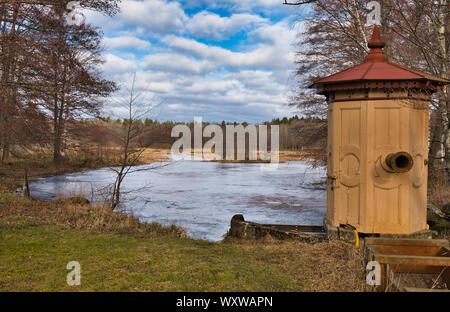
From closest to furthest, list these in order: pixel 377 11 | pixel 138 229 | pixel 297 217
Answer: pixel 377 11
pixel 138 229
pixel 297 217

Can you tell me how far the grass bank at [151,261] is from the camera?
199 inches

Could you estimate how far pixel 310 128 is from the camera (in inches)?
719

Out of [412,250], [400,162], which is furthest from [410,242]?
[400,162]

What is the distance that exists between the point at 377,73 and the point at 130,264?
5750 mm

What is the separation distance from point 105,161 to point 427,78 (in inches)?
1312

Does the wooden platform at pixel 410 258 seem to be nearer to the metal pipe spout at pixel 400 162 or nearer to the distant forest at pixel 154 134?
the metal pipe spout at pixel 400 162

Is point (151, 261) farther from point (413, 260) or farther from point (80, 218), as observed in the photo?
point (80, 218)

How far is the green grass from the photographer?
5039 millimetres

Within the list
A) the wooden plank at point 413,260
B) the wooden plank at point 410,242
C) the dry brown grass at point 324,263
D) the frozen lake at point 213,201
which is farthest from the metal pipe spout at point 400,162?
the frozen lake at point 213,201

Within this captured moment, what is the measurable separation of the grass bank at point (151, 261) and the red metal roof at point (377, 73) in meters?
3.23

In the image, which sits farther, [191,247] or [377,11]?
[377,11]
